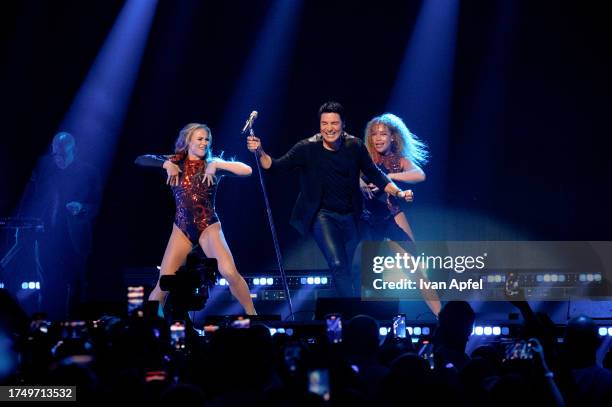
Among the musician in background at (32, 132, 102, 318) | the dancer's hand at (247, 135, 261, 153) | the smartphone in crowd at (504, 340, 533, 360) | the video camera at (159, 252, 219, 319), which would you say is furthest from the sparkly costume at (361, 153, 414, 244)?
the smartphone in crowd at (504, 340, 533, 360)

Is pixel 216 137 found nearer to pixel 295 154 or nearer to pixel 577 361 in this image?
pixel 295 154

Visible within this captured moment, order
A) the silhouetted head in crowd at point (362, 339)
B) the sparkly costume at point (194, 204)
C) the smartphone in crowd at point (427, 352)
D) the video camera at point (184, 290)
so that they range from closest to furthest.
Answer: the silhouetted head in crowd at point (362, 339) < the smartphone in crowd at point (427, 352) < the video camera at point (184, 290) < the sparkly costume at point (194, 204)

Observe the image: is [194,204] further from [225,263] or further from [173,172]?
[225,263]

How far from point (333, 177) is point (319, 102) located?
3.36m

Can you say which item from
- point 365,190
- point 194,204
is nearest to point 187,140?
point 194,204

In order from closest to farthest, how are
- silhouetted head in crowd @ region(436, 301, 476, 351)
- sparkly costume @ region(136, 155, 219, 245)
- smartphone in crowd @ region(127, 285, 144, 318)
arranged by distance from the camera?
1. smartphone in crowd @ region(127, 285, 144, 318)
2. silhouetted head in crowd @ region(436, 301, 476, 351)
3. sparkly costume @ region(136, 155, 219, 245)

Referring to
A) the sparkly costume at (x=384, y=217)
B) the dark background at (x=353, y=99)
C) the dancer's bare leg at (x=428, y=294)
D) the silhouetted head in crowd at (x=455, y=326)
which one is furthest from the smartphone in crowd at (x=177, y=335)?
the dark background at (x=353, y=99)

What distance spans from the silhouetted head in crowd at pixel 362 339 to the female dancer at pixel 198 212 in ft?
13.1

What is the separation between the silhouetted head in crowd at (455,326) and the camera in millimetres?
5699

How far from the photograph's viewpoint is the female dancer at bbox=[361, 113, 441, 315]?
10094 millimetres

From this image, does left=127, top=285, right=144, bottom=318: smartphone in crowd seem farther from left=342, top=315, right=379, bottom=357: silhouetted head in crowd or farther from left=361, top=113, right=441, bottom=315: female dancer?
left=361, top=113, right=441, bottom=315: female dancer

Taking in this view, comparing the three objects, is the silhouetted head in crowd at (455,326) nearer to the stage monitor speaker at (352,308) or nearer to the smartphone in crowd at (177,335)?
the smartphone in crowd at (177,335)

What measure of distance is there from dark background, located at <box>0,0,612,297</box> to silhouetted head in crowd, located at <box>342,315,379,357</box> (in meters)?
7.61

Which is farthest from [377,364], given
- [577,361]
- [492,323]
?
[492,323]
